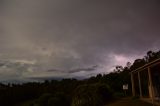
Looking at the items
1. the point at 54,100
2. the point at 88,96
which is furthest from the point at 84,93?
the point at 54,100

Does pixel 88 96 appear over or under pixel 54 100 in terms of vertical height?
over

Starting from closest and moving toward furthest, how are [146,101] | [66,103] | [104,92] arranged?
[146,101], [104,92], [66,103]

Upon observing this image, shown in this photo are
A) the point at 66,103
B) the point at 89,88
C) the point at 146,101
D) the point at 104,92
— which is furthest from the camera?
the point at 66,103

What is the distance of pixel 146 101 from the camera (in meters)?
25.1

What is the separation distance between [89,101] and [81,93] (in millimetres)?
1620

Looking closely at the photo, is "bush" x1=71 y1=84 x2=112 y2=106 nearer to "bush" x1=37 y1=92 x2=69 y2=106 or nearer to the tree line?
the tree line

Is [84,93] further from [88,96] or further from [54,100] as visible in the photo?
[54,100]

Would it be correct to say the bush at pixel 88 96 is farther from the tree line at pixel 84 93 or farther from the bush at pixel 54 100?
the bush at pixel 54 100

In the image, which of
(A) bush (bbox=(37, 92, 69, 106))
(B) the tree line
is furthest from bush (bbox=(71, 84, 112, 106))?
(A) bush (bbox=(37, 92, 69, 106))

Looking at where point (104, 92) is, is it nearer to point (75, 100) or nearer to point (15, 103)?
point (75, 100)

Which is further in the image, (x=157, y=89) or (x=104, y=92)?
(x=104, y=92)

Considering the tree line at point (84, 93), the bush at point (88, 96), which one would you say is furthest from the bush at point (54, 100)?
the bush at point (88, 96)

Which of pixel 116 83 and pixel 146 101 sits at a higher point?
pixel 116 83

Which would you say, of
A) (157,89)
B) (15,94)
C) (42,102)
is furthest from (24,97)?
(157,89)
